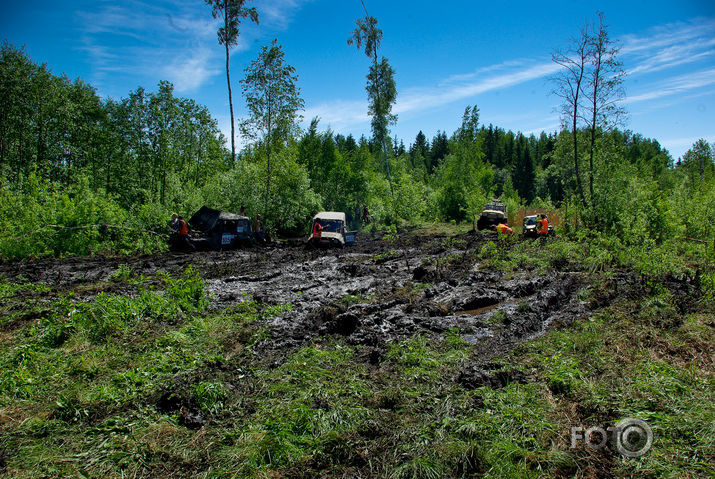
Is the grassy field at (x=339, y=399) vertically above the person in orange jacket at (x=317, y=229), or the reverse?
the person in orange jacket at (x=317, y=229)

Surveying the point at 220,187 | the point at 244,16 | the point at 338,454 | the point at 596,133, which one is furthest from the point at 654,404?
the point at 244,16

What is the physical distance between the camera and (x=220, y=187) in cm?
2444

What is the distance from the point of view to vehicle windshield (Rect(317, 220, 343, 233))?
729 inches

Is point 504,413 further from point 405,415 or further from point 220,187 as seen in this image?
point 220,187

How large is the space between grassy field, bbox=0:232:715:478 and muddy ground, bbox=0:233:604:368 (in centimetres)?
50

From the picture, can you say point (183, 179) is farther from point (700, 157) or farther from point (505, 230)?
point (700, 157)

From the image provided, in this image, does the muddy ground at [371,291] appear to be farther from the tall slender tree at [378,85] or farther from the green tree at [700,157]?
the green tree at [700,157]

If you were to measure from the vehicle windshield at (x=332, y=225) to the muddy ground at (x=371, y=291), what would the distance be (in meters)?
2.62

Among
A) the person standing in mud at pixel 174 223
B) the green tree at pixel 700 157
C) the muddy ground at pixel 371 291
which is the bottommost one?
the muddy ground at pixel 371 291

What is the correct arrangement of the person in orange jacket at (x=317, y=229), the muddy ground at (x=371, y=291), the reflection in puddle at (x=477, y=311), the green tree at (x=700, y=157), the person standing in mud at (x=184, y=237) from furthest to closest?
the green tree at (x=700, y=157) < the person in orange jacket at (x=317, y=229) < the person standing in mud at (x=184, y=237) < the reflection in puddle at (x=477, y=311) < the muddy ground at (x=371, y=291)

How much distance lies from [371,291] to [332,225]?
902 centimetres

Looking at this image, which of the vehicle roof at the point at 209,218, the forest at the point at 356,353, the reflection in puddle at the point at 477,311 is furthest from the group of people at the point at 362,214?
the reflection in puddle at the point at 477,311

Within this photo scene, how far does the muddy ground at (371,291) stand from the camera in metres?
6.77

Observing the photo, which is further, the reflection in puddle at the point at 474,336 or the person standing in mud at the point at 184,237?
the person standing in mud at the point at 184,237
